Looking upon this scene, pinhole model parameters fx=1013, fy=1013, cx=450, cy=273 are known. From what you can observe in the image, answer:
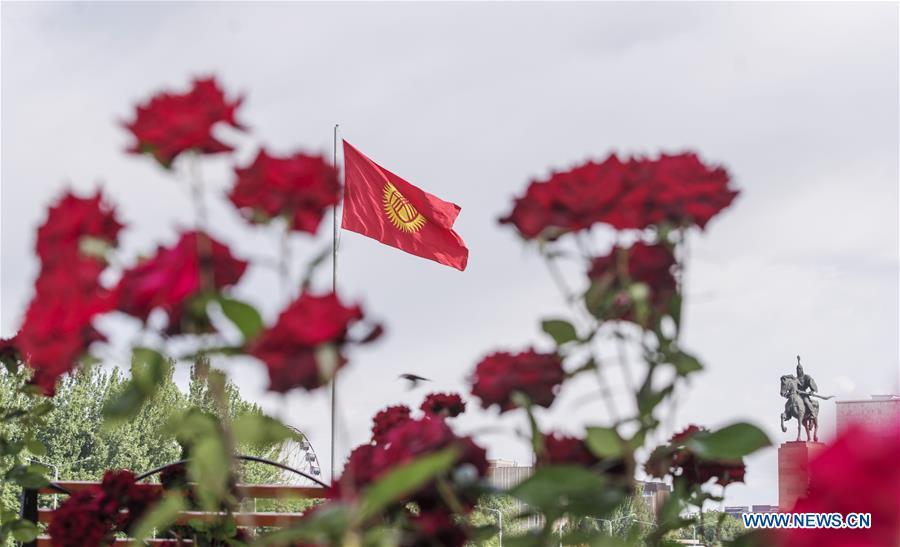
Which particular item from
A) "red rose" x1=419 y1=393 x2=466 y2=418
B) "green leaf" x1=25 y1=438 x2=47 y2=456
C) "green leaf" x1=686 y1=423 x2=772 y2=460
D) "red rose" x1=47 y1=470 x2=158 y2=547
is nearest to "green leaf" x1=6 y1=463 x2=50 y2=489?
"green leaf" x1=25 y1=438 x2=47 y2=456

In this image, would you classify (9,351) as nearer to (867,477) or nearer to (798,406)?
(867,477)

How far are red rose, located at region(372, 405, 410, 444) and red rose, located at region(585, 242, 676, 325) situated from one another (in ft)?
2.19

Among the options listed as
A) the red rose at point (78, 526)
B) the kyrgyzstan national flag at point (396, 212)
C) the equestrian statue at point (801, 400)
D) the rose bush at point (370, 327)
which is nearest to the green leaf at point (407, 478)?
the rose bush at point (370, 327)

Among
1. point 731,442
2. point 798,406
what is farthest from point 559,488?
point 798,406

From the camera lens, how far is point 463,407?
2.02 metres

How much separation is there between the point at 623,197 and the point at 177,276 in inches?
24.4

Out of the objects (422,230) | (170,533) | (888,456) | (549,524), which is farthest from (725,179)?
(422,230)

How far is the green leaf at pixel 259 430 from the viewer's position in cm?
122

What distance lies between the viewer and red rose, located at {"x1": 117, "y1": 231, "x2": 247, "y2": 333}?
117 cm

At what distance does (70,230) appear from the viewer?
1.30m

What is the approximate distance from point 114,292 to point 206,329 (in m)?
0.12

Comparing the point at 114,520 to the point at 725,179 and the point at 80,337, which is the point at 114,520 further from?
the point at 725,179

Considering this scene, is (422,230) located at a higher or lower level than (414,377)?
higher

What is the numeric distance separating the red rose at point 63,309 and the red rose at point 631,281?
25.8 inches
